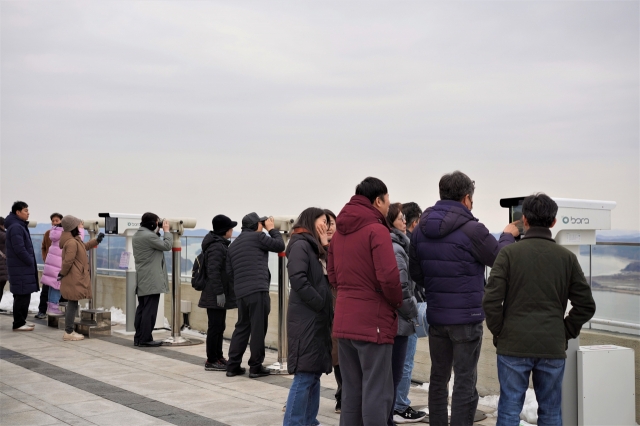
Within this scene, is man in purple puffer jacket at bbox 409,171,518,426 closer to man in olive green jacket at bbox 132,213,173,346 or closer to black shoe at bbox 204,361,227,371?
black shoe at bbox 204,361,227,371

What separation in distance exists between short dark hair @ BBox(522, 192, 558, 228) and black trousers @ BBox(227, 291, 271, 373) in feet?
13.9

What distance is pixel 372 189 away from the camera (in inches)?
200

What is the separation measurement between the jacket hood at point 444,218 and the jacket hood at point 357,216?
0.98ft

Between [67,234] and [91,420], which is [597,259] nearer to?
[91,420]

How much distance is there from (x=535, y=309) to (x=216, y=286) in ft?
16.9

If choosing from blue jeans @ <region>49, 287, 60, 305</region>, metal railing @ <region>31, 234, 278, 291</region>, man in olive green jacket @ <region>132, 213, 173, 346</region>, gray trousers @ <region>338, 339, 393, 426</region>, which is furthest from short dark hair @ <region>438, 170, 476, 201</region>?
blue jeans @ <region>49, 287, 60, 305</region>

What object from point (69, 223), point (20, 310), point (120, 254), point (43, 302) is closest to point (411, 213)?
point (69, 223)

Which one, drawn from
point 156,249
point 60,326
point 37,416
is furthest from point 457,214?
point 60,326

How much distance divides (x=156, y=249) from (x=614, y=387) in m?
7.18

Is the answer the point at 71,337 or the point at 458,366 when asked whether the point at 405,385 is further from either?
the point at 71,337

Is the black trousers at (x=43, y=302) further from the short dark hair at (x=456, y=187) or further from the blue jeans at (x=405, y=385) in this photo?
the short dark hair at (x=456, y=187)

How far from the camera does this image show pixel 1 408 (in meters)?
7.10

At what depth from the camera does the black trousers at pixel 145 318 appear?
1099 cm

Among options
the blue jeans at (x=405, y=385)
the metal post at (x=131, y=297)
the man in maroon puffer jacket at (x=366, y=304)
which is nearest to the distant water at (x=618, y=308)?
the blue jeans at (x=405, y=385)
